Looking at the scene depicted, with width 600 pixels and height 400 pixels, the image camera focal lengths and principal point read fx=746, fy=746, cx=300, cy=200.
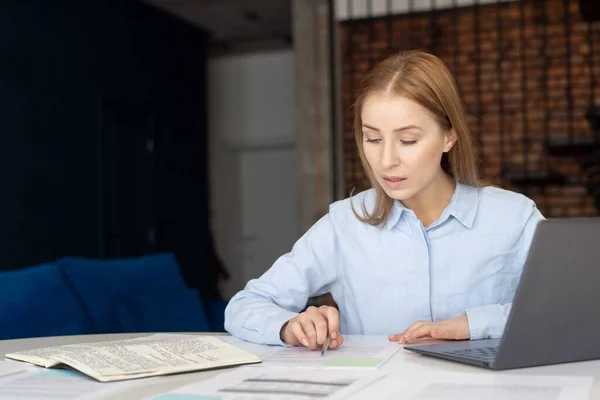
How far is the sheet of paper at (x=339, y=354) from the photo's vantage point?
1.23 meters

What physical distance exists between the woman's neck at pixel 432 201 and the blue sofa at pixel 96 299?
4.58 feet

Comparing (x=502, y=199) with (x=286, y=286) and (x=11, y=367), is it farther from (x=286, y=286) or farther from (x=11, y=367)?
(x=11, y=367)

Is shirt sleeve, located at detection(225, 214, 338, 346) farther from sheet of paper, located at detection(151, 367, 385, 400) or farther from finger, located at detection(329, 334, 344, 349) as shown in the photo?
sheet of paper, located at detection(151, 367, 385, 400)

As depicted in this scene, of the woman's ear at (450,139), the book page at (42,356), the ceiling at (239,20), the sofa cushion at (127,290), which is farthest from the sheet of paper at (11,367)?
the ceiling at (239,20)

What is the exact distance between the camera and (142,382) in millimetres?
1120

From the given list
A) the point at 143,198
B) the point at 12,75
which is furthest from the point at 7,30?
the point at 143,198

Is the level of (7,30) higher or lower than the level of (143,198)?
higher

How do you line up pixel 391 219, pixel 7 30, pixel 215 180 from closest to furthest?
pixel 391 219 → pixel 7 30 → pixel 215 180

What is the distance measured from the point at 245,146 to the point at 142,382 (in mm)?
7129

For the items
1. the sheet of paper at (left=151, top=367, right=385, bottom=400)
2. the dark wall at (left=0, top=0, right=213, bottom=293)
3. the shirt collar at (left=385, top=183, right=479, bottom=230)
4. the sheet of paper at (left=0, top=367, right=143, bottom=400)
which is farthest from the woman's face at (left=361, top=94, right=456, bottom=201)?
the dark wall at (left=0, top=0, right=213, bottom=293)

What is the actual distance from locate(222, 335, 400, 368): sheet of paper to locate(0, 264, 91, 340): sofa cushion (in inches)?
46.5

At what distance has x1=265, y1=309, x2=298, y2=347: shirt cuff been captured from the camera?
1.48 meters

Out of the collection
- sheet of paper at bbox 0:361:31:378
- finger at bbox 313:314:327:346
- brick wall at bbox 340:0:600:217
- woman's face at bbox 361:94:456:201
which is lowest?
sheet of paper at bbox 0:361:31:378

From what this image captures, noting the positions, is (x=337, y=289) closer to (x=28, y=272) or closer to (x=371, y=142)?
(x=371, y=142)
